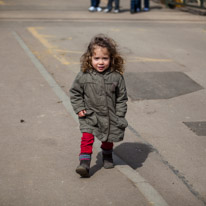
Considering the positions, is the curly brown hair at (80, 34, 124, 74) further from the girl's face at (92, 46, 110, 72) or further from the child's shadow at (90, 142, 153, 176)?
the child's shadow at (90, 142, 153, 176)

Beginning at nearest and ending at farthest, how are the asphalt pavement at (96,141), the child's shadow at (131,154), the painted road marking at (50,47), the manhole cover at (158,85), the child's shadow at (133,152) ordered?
the asphalt pavement at (96,141) → the child's shadow at (131,154) → the child's shadow at (133,152) → the manhole cover at (158,85) → the painted road marking at (50,47)

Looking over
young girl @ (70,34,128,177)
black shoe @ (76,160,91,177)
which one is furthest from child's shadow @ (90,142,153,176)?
young girl @ (70,34,128,177)

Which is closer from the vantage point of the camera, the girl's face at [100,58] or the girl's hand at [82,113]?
the girl's face at [100,58]

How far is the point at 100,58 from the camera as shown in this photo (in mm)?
4801

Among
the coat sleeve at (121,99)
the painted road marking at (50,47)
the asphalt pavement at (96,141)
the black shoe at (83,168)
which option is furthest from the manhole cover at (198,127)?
the painted road marking at (50,47)

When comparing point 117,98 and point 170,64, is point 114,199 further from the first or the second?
point 170,64

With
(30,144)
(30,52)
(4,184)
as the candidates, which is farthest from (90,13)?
(4,184)

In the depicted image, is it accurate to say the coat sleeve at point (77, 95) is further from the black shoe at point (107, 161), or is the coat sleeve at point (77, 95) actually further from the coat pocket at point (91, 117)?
the black shoe at point (107, 161)

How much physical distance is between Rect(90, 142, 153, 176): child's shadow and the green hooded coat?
593 mm

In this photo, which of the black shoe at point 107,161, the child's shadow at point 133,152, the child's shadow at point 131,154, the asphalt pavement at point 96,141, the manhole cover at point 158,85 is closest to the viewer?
the asphalt pavement at point 96,141

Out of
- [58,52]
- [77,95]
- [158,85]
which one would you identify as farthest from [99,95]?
[58,52]

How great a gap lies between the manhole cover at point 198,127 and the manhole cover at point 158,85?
54.1 inches

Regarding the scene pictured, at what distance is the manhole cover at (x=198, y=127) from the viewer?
6.82 m

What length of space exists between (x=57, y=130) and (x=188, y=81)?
12.7 feet
